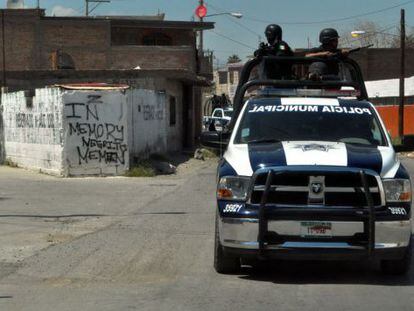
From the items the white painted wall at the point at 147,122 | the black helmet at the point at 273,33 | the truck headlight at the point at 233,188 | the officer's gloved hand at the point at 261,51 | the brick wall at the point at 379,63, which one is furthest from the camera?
the brick wall at the point at 379,63

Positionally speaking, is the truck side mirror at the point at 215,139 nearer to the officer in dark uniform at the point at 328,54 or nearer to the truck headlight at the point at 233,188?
the truck headlight at the point at 233,188

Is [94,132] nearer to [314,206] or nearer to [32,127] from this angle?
[32,127]

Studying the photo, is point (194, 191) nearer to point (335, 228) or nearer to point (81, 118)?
point (81, 118)

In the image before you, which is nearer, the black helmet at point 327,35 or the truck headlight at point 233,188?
the truck headlight at point 233,188

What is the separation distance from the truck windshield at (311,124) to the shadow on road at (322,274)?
1.43 metres

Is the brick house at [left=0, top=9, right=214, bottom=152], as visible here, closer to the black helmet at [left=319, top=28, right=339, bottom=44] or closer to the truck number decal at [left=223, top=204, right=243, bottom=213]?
the black helmet at [left=319, top=28, right=339, bottom=44]

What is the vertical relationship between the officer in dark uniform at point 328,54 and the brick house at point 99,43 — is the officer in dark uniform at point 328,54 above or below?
below

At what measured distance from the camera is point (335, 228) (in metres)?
6.43

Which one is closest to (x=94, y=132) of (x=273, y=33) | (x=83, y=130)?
(x=83, y=130)

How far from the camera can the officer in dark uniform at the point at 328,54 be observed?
377 inches

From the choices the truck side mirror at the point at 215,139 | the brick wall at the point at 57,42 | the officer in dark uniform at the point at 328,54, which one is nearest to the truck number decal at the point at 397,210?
the truck side mirror at the point at 215,139

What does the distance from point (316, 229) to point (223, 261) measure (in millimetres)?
1178

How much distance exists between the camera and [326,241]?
6.47 metres

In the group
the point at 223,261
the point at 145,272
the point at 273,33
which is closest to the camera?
the point at 223,261
